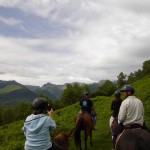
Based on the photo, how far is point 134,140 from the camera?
364 inches

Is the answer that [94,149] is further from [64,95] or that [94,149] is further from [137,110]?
[64,95]

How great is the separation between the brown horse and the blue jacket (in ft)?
8.54

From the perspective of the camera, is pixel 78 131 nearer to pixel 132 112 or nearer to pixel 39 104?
pixel 132 112

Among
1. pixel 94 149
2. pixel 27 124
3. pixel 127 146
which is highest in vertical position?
pixel 27 124

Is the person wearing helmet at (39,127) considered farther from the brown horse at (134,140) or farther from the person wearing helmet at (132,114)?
the person wearing helmet at (132,114)

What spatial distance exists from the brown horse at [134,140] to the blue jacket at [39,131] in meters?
2.60

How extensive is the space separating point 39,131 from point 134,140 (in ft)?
9.59

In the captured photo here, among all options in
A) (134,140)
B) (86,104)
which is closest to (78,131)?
(86,104)

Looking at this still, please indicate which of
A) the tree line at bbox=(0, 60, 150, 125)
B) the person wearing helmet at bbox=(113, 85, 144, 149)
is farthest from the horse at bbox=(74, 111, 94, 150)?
the tree line at bbox=(0, 60, 150, 125)

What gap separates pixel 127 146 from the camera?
9.37 metres

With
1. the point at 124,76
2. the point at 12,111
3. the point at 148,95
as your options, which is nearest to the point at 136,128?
the point at 148,95

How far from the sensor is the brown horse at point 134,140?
905 centimetres

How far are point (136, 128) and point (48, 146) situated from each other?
10.5ft

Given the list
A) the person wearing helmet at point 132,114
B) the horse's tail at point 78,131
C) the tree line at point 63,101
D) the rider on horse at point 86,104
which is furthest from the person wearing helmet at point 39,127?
the tree line at point 63,101
